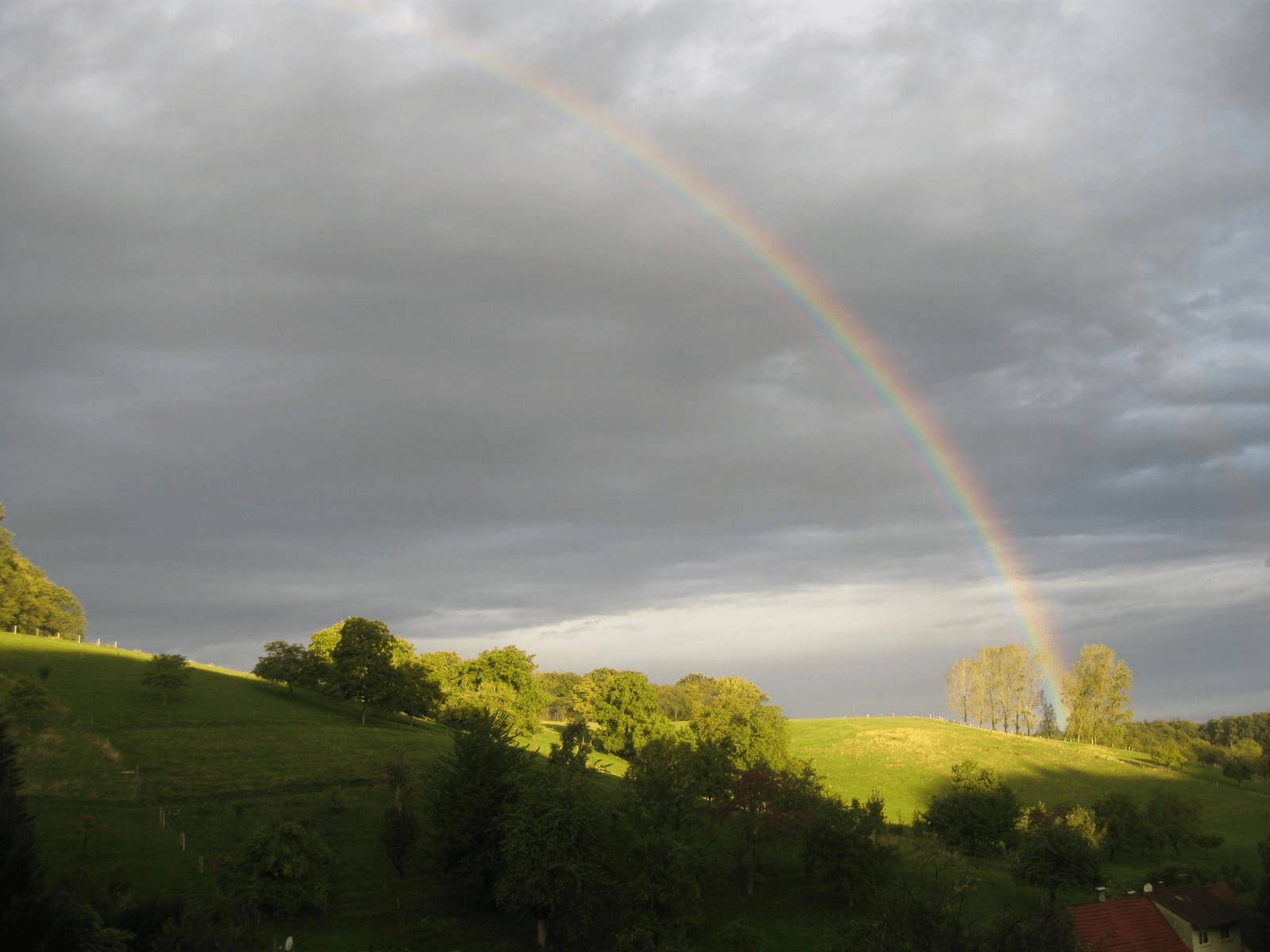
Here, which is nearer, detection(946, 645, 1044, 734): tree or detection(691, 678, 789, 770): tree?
detection(691, 678, 789, 770): tree

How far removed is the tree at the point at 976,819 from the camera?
7675 cm

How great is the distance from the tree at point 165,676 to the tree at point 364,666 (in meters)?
21.3

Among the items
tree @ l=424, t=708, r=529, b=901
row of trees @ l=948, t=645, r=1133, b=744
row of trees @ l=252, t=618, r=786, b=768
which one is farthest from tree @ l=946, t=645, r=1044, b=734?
tree @ l=424, t=708, r=529, b=901

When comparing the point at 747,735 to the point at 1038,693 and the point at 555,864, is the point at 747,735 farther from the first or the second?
the point at 1038,693

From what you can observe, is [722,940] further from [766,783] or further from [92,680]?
[92,680]

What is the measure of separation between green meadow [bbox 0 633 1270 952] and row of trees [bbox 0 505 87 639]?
28.9 m

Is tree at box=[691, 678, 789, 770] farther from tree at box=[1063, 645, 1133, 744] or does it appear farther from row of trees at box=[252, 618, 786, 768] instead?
tree at box=[1063, 645, 1133, 744]

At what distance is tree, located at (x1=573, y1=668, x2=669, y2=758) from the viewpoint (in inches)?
4626

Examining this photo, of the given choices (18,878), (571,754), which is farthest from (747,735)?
(18,878)

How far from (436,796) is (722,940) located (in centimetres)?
1952

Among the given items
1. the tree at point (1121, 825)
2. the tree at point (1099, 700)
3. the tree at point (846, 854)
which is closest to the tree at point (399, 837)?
the tree at point (846, 854)

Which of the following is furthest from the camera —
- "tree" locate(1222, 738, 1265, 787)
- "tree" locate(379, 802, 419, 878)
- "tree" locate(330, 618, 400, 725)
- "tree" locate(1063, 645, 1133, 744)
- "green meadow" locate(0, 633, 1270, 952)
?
"tree" locate(1063, 645, 1133, 744)

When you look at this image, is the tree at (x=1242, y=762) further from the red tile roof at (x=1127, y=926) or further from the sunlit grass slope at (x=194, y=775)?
the sunlit grass slope at (x=194, y=775)

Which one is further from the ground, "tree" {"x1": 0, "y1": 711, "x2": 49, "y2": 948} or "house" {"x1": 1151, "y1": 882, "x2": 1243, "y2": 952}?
"tree" {"x1": 0, "y1": 711, "x2": 49, "y2": 948}
